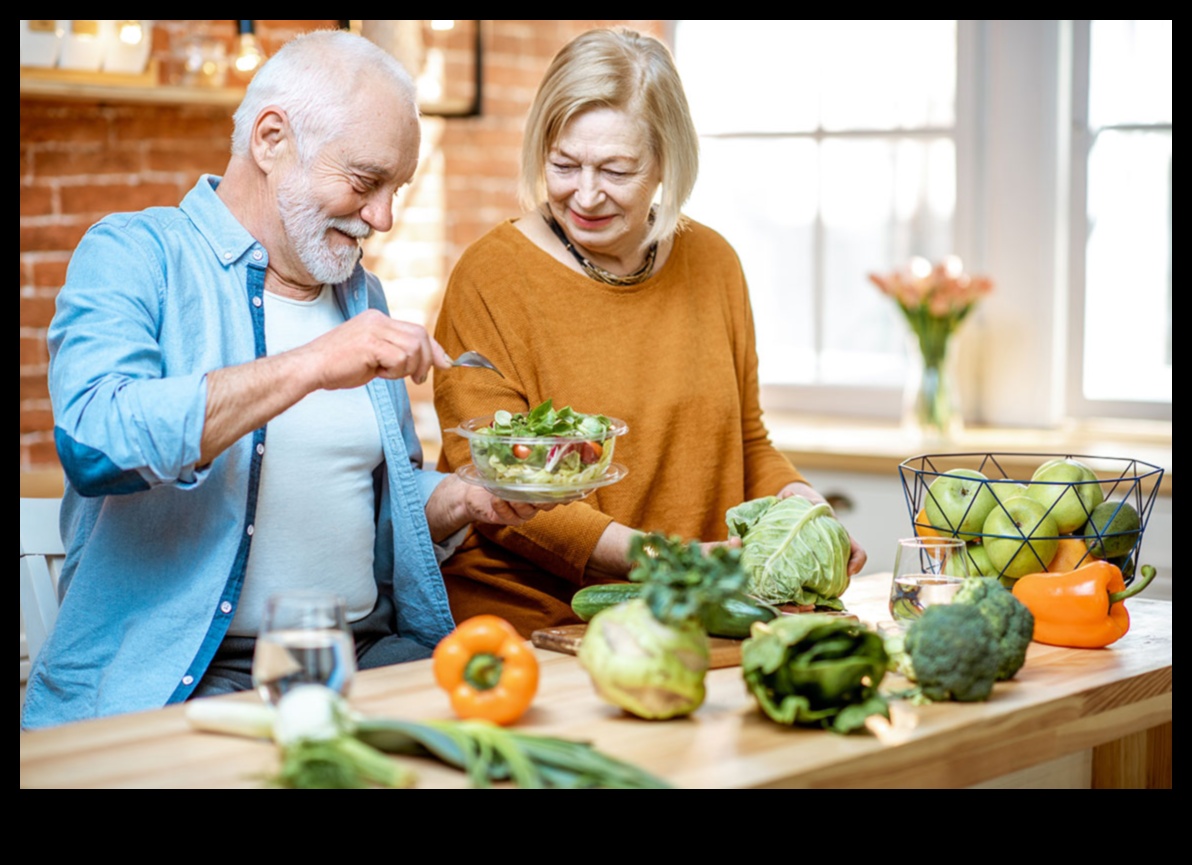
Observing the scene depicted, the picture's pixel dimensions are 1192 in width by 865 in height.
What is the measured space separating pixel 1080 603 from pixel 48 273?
2549 mm

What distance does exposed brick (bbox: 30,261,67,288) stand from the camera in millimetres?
3383

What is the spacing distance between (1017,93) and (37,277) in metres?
2.69

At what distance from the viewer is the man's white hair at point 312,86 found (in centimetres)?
205

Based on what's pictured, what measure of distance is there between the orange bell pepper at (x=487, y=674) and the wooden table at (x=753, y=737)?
0.04 meters

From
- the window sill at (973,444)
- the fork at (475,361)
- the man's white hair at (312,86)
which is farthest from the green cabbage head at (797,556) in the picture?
the window sill at (973,444)

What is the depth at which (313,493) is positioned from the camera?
2113mm

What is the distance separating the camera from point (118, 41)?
338 cm

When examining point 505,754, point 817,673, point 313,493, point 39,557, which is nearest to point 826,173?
point 313,493

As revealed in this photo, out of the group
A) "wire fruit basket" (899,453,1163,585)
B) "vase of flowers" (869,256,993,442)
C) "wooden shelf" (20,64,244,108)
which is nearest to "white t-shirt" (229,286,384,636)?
"wire fruit basket" (899,453,1163,585)

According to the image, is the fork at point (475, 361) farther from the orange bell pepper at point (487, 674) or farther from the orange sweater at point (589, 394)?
the orange bell pepper at point (487, 674)

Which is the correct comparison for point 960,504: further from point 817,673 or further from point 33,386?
point 33,386

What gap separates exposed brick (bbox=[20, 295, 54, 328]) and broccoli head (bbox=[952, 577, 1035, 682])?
2.47 m
